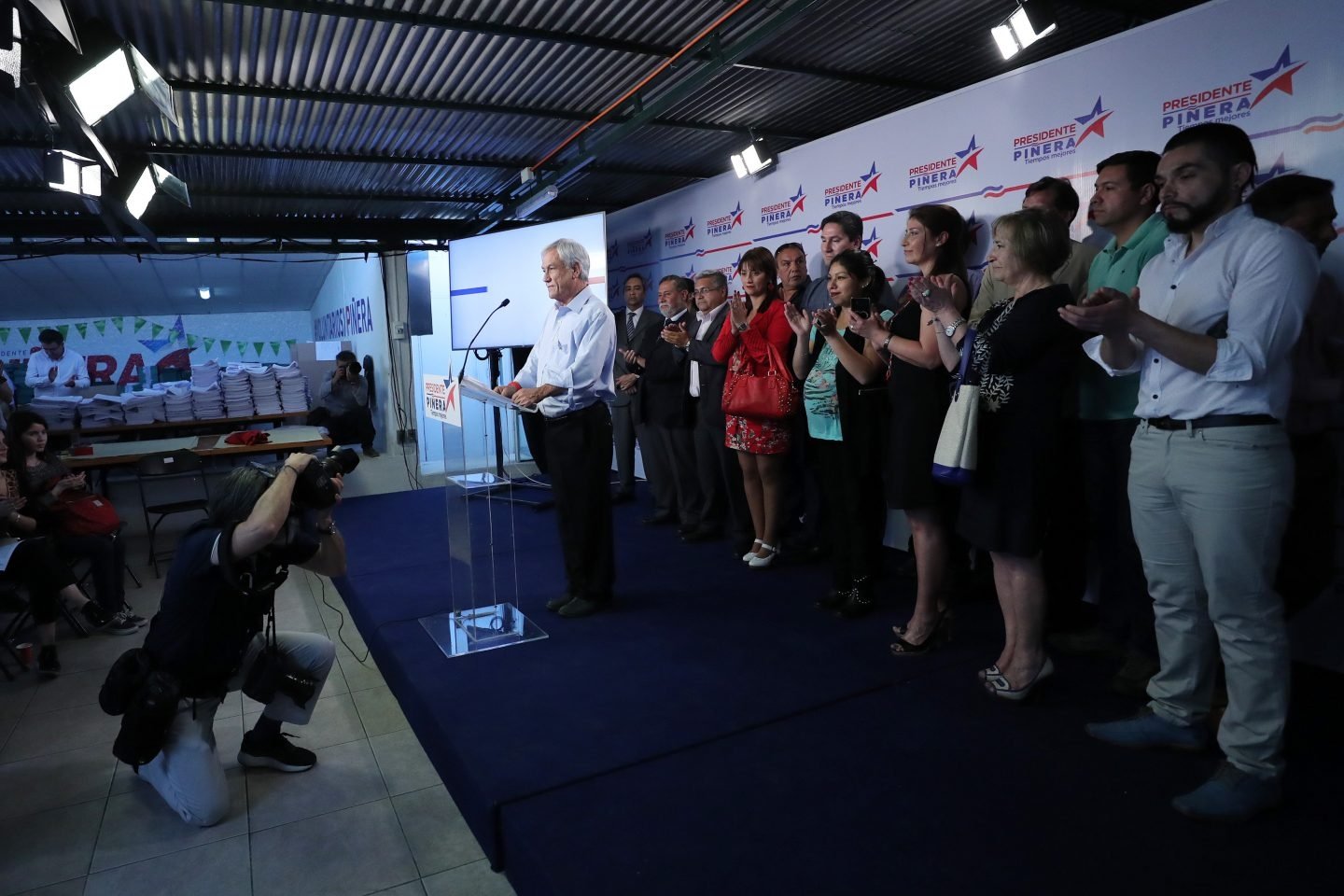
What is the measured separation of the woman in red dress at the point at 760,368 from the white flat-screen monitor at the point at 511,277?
2.29 metres

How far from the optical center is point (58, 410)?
24.2 feet

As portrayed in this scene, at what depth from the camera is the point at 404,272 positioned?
30.7ft

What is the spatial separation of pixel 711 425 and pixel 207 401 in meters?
6.34

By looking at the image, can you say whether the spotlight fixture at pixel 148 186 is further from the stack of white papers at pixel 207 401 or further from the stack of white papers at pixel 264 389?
the stack of white papers at pixel 264 389

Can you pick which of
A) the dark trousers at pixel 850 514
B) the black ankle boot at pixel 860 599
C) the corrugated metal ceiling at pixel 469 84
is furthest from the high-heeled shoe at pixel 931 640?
the corrugated metal ceiling at pixel 469 84

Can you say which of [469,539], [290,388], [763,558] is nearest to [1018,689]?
[763,558]

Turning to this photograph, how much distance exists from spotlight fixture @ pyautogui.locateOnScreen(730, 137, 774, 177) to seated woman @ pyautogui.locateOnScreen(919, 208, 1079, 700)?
2.77m

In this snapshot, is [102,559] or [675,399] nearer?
[102,559]

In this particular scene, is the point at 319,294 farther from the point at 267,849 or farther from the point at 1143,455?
the point at 1143,455

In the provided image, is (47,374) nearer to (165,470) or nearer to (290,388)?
(290,388)

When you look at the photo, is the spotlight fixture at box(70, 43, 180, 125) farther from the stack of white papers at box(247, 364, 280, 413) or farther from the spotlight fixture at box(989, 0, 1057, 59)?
the stack of white papers at box(247, 364, 280, 413)

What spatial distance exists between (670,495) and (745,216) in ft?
6.06

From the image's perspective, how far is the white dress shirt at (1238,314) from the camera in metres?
1.64

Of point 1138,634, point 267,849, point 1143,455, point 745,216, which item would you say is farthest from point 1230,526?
point 745,216
